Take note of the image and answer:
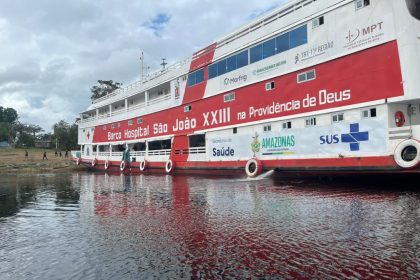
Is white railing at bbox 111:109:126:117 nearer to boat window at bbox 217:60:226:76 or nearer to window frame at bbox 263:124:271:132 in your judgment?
boat window at bbox 217:60:226:76

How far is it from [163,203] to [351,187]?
679cm

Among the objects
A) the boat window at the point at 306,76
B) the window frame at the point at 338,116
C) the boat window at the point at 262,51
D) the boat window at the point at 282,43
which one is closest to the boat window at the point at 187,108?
the boat window at the point at 262,51

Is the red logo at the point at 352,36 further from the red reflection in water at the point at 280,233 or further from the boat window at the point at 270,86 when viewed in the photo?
the red reflection in water at the point at 280,233

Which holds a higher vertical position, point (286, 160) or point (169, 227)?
point (286, 160)

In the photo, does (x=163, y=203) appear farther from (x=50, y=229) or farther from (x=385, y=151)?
(x=385, y=151)

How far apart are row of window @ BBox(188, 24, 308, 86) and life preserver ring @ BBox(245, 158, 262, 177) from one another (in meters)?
4.96

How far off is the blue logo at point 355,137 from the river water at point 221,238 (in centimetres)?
238

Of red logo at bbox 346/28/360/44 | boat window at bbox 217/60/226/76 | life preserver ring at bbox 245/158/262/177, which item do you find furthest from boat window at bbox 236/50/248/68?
red logo at bbox 346/28/360/44

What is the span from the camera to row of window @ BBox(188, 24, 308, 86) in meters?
16.0

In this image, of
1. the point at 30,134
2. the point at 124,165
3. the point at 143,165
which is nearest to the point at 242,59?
the point at 143,165

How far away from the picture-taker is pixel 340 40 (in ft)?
46.8

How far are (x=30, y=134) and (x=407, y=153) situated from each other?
110977mm

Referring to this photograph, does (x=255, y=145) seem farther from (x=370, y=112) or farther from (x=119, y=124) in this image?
(x=119, y=124)

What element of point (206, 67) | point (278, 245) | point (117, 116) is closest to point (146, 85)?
point (117, 116)
